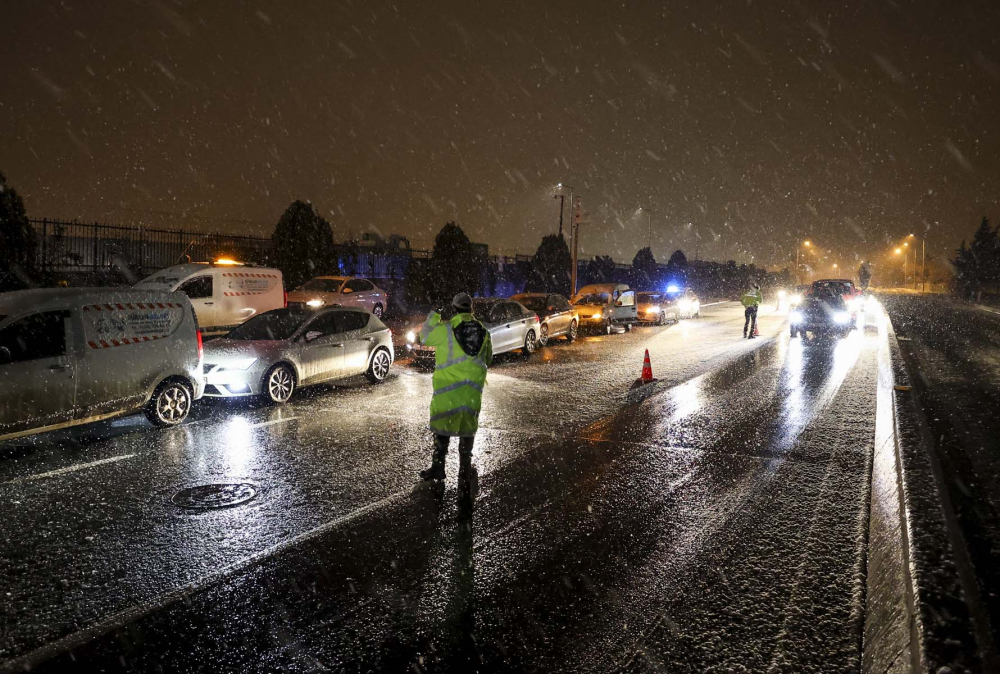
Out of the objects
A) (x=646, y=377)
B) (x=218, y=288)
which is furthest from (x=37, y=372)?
(x=218, y=288)

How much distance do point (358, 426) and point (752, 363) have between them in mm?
9907

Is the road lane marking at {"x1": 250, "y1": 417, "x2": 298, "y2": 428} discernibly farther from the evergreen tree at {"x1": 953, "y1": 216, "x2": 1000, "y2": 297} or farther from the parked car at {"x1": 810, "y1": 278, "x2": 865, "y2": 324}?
the evergreen tree at {"x1": 953, "y1": 216, "x2": 1000, "y2": 297}

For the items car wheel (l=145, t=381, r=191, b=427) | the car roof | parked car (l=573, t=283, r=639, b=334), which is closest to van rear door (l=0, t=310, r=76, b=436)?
the car roof

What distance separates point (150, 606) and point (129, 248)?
2140 cm

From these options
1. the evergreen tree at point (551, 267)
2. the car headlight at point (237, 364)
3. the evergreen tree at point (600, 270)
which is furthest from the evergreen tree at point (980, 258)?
the car headlight at point (237, 364)

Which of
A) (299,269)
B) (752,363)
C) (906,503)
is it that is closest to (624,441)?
(906,503)

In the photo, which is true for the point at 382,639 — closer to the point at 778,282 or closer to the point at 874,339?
the point at 874,339

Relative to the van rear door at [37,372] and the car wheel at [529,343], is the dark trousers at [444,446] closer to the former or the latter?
the van rear door at [37,372]

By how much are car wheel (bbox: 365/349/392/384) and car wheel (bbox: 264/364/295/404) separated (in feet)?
6.14

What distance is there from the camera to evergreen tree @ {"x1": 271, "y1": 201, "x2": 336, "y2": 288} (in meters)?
26.5

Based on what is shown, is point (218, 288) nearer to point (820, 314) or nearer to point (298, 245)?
→ point (298, 245)

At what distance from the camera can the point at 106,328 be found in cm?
820

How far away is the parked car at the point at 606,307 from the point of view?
24.1 m

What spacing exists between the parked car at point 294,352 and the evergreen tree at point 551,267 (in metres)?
27.8
